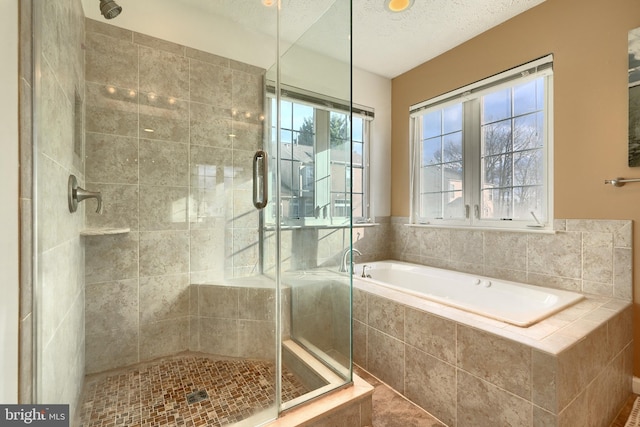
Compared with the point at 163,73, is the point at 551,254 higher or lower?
lower

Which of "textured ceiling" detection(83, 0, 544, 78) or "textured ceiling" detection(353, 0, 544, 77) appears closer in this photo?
"textured ceiling" detection(83, 0, 544, 78)

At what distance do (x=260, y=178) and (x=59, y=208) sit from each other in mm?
839

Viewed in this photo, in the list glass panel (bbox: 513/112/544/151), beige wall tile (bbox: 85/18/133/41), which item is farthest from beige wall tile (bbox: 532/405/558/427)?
beige wall tile (bbox: 85/18/133/41)

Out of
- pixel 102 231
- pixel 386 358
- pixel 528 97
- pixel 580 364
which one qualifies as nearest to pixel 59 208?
pixel 102 231

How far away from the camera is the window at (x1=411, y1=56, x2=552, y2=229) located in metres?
2.24

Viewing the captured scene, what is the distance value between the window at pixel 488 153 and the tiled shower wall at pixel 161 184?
176 cm

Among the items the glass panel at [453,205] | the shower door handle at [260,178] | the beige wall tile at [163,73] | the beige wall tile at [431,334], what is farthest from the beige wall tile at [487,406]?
the beige wall tile at [163,73]

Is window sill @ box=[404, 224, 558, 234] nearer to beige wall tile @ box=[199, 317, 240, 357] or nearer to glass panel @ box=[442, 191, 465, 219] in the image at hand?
glass panel @ box=[442, 191, 465, 219]

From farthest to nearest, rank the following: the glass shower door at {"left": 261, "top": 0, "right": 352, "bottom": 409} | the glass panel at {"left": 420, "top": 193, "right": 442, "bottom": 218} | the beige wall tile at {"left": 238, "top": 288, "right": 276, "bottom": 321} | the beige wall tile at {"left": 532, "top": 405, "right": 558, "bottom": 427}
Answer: the glass panel at {"left": 420, "top": 193, "right": 442, "bottom": 218}, the beige wall tile at {"left": 238, "top": 288, "right": 276, "bottom": 321}, the glass shower door at {"left": 261, "top": 0, "right": 352, "bottom": 409}, the beige wall tile at {"left": 532, "top": 405, "right": 558, "bottom": 427}

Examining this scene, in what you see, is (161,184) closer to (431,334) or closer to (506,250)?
(431,334)

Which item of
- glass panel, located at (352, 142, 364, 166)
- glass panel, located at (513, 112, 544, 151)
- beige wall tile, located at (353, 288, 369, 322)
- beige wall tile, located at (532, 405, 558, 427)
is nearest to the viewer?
beige wall tile, located at (532, 405, 558, 427)

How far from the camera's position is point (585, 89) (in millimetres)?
1951

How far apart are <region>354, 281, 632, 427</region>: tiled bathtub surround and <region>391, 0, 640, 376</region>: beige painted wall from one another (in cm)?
46

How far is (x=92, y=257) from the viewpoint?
1.80 m
